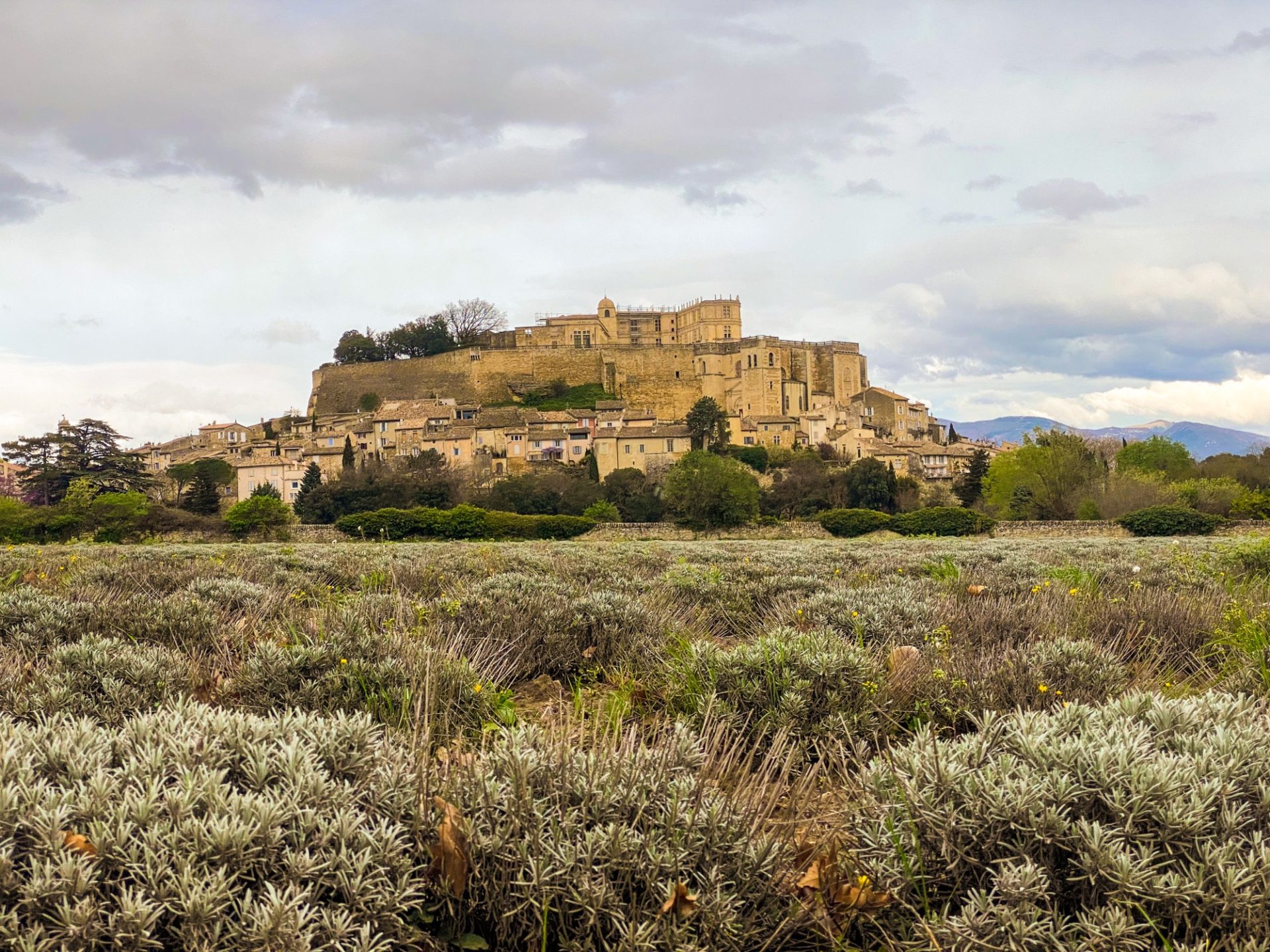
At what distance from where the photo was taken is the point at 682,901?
7.24ft

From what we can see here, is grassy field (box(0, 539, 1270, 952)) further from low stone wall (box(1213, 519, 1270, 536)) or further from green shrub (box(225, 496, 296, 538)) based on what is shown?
green shrub (box(225, 496, 296, 538))

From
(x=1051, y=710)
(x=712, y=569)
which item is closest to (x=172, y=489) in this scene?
(x=712, y=569)

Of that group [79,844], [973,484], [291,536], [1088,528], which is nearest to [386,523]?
[291,536]

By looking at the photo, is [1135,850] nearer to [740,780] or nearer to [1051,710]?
[740,780]

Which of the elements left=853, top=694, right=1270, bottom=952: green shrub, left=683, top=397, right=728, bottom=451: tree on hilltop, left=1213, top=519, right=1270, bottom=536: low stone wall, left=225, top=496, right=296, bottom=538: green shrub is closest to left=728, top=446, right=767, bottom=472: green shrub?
left=683, top=397, right=728, bottom=451: tree on hilltop

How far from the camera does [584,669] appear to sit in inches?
215

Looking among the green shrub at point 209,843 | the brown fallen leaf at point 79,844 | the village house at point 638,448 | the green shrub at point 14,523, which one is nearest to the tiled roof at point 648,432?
the village house at point 638,448

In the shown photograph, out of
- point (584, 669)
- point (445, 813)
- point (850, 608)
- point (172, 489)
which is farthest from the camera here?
point (172, 489)

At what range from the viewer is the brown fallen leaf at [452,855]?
7.33 feet

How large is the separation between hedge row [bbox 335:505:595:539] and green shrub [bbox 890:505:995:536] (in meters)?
14.5

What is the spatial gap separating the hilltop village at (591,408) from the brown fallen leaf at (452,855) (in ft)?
231

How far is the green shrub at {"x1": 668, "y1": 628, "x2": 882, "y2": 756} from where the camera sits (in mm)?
3828

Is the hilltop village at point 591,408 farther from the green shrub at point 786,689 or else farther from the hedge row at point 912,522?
the green shrub at point 786,689

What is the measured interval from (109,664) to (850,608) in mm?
4179
